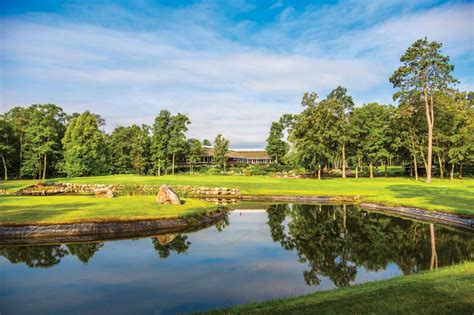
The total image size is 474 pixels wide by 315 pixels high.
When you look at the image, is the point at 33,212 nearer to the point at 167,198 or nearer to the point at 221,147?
the point at 167,198

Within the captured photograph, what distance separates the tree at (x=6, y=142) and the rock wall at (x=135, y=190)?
2213cm

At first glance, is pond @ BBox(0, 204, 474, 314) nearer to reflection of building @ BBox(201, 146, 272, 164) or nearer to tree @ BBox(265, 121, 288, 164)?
tree @ BBox(265, 121, 288, 164)

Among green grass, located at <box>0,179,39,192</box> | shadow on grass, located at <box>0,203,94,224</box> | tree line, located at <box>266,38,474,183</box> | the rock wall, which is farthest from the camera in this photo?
tree line, located at <box>266,38,474,183</box>

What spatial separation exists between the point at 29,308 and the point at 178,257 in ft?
22.1

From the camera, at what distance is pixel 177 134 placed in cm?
7456

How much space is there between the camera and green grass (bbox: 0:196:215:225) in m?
19.7

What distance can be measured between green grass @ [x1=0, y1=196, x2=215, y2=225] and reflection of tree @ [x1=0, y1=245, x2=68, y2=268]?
106 inches

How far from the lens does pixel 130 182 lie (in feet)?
154

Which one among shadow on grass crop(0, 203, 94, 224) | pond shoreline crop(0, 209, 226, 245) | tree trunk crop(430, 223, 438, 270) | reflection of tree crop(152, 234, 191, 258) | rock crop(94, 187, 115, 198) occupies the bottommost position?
reflection of tree crop(152, 234, 191, 258)

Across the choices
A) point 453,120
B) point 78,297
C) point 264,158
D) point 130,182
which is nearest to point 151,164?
point 130,182

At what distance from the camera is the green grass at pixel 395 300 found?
23.7 ft

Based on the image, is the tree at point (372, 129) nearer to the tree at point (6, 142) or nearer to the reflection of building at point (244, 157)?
A: the reflection of building at point (244, 157)

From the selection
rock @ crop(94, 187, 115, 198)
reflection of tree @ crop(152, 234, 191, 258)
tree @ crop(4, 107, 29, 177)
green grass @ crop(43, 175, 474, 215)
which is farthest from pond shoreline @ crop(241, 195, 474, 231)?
tree @ crop(4, 107, 29, 177)

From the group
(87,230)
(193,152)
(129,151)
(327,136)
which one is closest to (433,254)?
(87,230)
